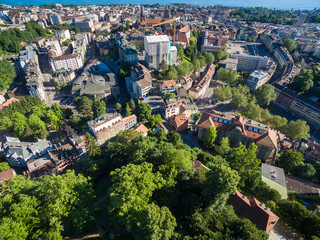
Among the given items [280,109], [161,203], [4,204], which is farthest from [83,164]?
[280,109]

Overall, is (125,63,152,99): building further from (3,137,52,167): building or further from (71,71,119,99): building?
(3,137,52,167): building

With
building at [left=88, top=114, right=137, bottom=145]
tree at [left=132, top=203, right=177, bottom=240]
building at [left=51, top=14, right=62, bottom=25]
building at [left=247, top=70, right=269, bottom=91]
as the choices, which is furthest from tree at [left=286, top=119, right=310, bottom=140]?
building at [left=51, top=14, right=62, bottom=25]

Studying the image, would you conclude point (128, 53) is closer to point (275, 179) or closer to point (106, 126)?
point (106, 126)

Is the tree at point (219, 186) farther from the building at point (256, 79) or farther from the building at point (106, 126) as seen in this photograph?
the building at point (256, 79)

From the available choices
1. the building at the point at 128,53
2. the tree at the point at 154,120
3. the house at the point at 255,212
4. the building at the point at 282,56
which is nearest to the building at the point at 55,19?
the building at the point at 128,53

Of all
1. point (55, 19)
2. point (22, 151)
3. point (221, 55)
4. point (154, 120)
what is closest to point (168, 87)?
point (154, 120)

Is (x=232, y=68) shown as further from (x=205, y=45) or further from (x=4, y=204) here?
(x=4, y=204)

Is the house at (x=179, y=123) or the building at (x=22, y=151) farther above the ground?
the house at (x=179, y=123)
